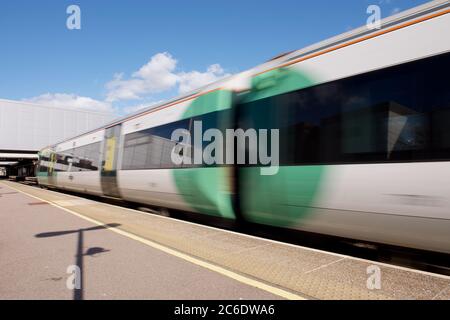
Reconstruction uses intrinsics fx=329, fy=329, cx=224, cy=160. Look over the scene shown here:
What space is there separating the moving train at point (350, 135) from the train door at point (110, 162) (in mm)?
4625

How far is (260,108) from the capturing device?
587 centimetres

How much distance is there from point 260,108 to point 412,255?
330 cm

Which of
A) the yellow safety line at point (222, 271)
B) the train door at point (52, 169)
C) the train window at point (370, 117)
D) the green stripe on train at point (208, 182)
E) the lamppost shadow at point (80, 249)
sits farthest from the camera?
the train door at point (52, 169)

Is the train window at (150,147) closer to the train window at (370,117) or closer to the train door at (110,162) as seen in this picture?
the train door at (110,162)

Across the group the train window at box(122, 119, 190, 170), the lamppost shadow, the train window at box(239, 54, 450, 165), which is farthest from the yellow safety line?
the train window at box(122, 119, 190, 170)

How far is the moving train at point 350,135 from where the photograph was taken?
375cm

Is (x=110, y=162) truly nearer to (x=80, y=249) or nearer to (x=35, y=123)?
(x=80, y=249)

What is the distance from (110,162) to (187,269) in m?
8.29

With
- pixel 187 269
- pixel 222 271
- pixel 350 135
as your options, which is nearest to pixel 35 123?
pixel 187 269

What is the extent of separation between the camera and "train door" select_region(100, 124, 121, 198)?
11.2m

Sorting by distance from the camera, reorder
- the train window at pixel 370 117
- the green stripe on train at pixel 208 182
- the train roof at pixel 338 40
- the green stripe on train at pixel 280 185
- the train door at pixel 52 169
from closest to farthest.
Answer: the train window at pixel 370 117 < the train roof at pixel 338 40 < the green stripe on train at pixel 280 185 < the green stripe on train at pixel 208 182 < the train door at pixel 52 169

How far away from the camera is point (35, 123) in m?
52.7

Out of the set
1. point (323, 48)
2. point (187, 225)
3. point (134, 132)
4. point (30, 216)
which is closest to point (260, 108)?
point (323, 48)

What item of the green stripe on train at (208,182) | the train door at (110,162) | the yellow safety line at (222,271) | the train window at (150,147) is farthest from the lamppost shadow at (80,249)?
the train door at (110,162)
